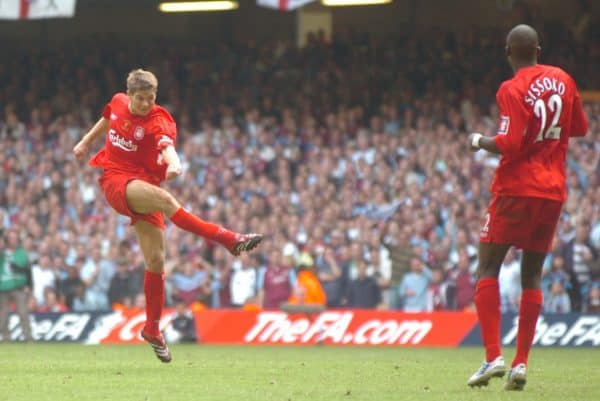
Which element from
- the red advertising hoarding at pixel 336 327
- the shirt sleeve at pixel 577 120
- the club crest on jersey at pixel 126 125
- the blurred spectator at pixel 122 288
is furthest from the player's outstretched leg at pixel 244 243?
the blurred spectator at pixel 122 288

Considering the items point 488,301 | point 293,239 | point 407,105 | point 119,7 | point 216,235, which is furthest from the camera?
point 119,7

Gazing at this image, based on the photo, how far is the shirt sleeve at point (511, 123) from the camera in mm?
8875

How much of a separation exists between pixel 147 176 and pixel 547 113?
3670 millimetres

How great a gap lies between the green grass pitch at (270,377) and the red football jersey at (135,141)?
5.35 feet

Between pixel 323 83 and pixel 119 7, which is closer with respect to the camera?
pixel 323 83

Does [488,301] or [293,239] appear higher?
[488,301]

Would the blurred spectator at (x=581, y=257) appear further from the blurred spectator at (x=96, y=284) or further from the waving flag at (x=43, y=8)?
the waving flag at (x=43, y=8)

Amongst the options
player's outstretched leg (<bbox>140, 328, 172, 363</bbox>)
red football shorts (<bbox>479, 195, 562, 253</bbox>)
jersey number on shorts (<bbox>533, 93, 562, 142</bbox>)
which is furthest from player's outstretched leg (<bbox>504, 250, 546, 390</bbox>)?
player's outstretched leg (<bbox>140, 328, 172, 363</bbox>)

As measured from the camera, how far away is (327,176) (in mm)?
24047

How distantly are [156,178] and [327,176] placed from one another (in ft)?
41.5

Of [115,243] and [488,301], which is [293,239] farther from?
[488,301]

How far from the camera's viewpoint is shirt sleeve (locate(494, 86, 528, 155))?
349 inches

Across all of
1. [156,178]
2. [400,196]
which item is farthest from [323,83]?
[156,178]

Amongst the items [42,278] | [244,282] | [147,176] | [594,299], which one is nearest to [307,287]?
[244,282]
